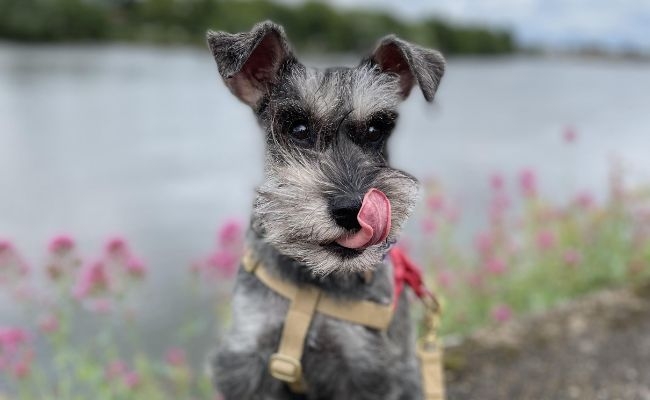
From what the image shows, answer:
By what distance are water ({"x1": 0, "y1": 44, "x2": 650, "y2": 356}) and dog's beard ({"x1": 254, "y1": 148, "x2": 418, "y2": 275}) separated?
730 mm

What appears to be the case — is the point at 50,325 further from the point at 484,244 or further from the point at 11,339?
the point at 484,244

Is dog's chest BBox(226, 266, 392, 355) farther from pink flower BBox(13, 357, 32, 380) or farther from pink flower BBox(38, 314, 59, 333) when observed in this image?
pink flower BBox(13, 357, 32, 380)

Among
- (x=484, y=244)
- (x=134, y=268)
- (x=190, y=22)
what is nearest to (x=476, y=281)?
(x=484, y=244)

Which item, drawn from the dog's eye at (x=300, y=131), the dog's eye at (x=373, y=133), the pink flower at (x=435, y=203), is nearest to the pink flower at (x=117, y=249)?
the dog's eye at (x=300, y=131)

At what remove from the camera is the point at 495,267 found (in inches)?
246

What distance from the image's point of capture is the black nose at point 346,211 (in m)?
2.79

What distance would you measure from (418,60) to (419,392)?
5.80ft

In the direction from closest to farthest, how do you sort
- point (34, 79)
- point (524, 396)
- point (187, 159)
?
point (524, 396) < point (187, 159) < point (34, 79)

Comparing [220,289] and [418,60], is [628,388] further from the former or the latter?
[220,289]

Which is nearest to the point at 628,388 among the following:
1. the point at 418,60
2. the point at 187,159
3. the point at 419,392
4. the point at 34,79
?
the point at 419,392

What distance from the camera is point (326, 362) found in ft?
11.1

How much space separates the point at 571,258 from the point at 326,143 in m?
4.14

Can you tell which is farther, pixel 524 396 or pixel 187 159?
pixel 187 159

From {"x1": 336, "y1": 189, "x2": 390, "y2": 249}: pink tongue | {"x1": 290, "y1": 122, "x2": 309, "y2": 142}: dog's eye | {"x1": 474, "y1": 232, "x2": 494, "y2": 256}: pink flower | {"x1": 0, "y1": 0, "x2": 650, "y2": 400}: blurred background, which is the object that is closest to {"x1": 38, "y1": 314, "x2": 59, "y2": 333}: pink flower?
{"x1": 0, "y1": 0, "x2": 650, "y2": 400}: blurred background
